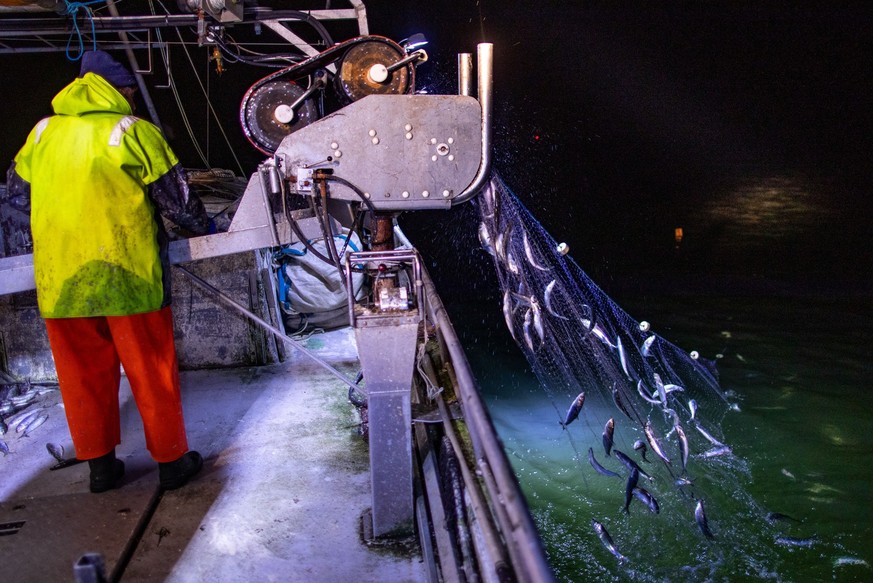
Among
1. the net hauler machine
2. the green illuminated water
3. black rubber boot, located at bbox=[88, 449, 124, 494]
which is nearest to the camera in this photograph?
the net hauler machine

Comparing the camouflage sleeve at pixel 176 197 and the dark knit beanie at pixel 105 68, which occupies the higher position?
the dark knit beanie at pixel 105 68

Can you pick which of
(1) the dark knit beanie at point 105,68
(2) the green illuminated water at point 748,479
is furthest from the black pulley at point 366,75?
(2) the green illuminated water at point 748,479

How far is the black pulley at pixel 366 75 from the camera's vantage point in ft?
10.4

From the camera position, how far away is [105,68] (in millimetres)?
3279

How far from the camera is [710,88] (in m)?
43.1

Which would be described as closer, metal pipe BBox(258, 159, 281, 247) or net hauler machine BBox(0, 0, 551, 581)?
net hauler machine BBox(0, 0, 551, 581)

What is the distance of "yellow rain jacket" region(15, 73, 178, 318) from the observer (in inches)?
122

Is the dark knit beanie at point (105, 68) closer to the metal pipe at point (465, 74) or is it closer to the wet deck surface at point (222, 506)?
the metal pipe at point (465, 74)

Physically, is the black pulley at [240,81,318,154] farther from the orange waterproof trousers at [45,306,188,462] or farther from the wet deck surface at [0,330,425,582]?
the wet deck surface at [0,330,425,582]

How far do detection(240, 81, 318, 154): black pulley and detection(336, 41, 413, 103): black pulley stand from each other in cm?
24

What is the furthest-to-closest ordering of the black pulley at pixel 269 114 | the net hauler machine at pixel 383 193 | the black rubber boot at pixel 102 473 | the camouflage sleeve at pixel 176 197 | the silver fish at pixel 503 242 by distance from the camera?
1. the silver fish at pixel 503 242
2. the black rubber boot at pixel 102 473
3. the camouflage sleeve at pixel 176 197
4. the black pulley at pixel 269 114
5. the net hauler machine at pixel 383 193

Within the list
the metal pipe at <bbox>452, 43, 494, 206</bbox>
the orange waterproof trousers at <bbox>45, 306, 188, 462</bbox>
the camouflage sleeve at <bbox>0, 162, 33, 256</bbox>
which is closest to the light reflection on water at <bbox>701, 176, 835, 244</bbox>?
the metal pipe at <bbox>452, 43, 494, 206</bbox>

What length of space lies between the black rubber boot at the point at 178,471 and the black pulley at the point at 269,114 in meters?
1.90

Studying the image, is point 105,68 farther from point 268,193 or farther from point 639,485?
point 639,485
